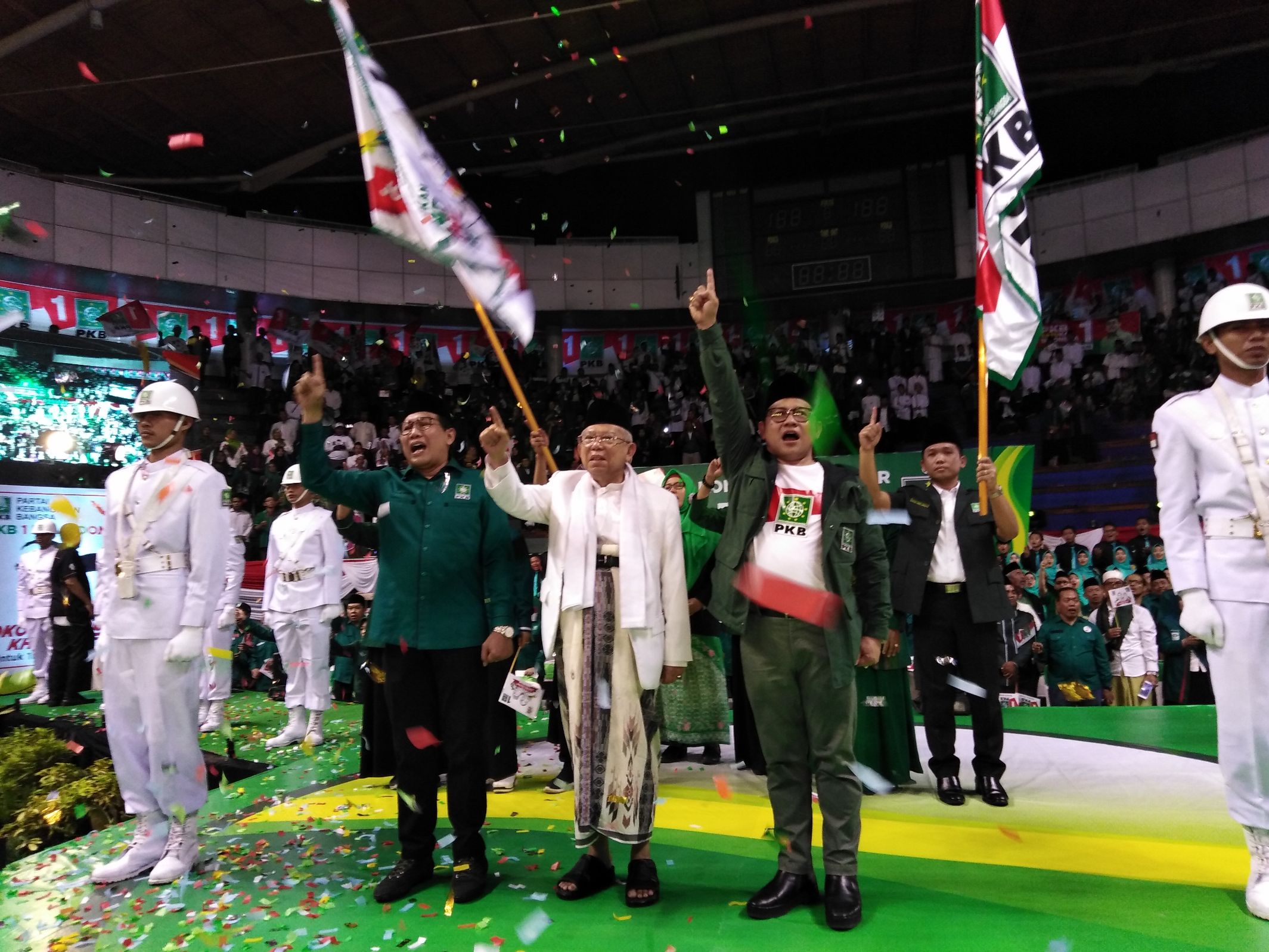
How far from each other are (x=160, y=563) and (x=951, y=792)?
3943 millimetres

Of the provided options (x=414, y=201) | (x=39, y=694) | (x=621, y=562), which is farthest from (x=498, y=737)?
(x=39, y=694)

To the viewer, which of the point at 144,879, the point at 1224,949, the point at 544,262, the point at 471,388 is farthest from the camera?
the point at 544,262

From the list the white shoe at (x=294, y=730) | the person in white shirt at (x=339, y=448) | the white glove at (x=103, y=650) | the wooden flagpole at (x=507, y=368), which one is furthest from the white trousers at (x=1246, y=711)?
the person in white shirt at (x=339, y=448)

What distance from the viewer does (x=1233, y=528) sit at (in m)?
3.08

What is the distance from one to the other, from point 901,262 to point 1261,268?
6.67 metres

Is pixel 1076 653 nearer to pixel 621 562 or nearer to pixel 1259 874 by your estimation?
pixel 1259 874

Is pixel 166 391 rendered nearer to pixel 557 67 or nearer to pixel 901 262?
pixel 557 67

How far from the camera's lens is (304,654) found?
23.3ft

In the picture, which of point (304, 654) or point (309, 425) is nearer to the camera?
point (309, 425)

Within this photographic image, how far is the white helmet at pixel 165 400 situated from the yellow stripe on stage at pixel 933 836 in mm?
2183

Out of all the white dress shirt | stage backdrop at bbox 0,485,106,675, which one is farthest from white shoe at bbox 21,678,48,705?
→ the white dress shirt

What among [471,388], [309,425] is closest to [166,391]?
[309,425]

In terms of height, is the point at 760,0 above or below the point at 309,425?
above

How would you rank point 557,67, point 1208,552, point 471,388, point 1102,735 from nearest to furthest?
point 1208,552 → point 1102,735 → point 557,67 → point 471,388
